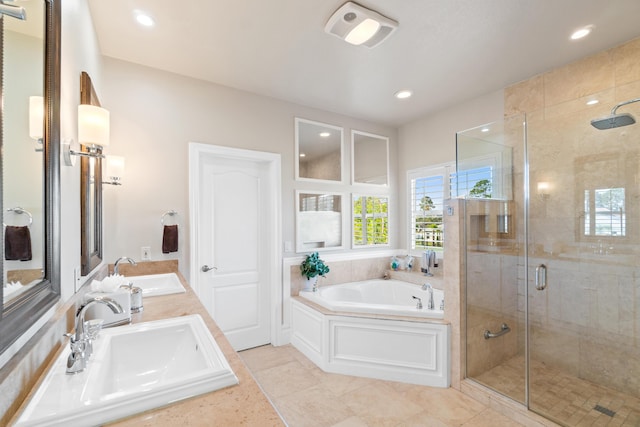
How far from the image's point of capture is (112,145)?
2443 millimetres

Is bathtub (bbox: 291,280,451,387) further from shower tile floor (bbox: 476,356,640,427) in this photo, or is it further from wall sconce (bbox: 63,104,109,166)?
wall sconce (bbox: 63,104,109,166)

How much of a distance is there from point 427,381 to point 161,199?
2775 mm

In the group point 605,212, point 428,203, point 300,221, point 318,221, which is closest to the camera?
point 605,212

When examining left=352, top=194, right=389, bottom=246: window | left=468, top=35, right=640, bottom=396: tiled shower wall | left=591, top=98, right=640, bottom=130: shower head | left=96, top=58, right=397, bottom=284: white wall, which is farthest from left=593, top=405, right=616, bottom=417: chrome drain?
left=96, top=58, right=397, bottom=284: white wall

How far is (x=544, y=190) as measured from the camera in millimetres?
2498

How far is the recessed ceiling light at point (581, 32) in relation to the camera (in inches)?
80.4

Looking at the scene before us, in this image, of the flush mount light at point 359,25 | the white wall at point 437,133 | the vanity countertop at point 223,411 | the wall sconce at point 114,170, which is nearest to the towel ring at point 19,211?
the vanity countertop at point 223,411

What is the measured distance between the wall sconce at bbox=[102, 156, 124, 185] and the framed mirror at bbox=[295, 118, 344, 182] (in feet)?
5.54

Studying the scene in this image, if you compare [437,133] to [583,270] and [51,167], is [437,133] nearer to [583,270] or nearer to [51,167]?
[583,270]

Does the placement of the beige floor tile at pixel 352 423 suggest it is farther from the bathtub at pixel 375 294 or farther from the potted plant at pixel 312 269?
the potted plant at pixel 312 269

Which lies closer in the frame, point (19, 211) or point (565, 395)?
point (19, 211)

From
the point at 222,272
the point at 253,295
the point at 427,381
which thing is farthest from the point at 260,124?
the point at 427,381

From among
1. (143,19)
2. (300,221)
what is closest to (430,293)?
(300,221)

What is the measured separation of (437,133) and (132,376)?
12.3ft
